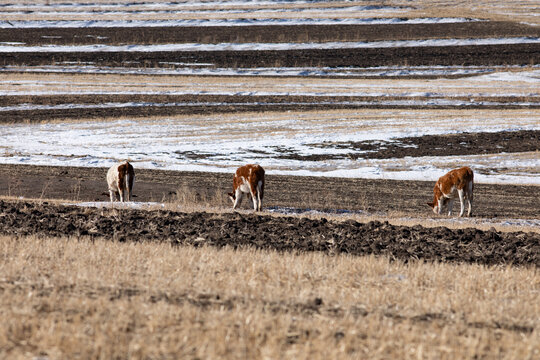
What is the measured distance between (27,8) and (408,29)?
46292 mm

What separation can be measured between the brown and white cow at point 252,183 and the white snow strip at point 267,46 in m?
47.7

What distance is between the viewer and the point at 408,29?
7575 cm

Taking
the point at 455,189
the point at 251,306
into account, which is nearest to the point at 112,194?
the point at 455,189

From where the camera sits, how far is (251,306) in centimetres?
762

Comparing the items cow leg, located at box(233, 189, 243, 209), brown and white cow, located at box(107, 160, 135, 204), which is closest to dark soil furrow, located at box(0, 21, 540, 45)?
brown and white cow, located at box(107, 160, 135, 204)

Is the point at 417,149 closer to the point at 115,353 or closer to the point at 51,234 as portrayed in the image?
the point at 51,234

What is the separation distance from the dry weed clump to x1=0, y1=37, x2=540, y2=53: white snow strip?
56.8 metres

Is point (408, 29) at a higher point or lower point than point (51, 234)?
higher

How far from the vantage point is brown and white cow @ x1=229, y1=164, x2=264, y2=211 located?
1920 cm

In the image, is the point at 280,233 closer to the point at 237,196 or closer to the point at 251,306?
the point at 237,196

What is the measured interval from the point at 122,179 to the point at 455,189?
8.30 meters

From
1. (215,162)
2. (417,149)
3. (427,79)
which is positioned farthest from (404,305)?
(427,79)

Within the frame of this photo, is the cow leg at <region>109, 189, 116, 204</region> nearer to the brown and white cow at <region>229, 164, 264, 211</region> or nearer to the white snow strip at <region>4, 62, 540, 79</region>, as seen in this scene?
the brown and white cow at <region>229, 164, 264, 211</region>

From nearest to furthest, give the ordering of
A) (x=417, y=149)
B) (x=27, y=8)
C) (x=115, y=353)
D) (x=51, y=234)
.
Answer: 1. (x=115, y=353)
2. (x=51, y=234)
3. (x=417, y=149)
4. (x=27, y=8)
